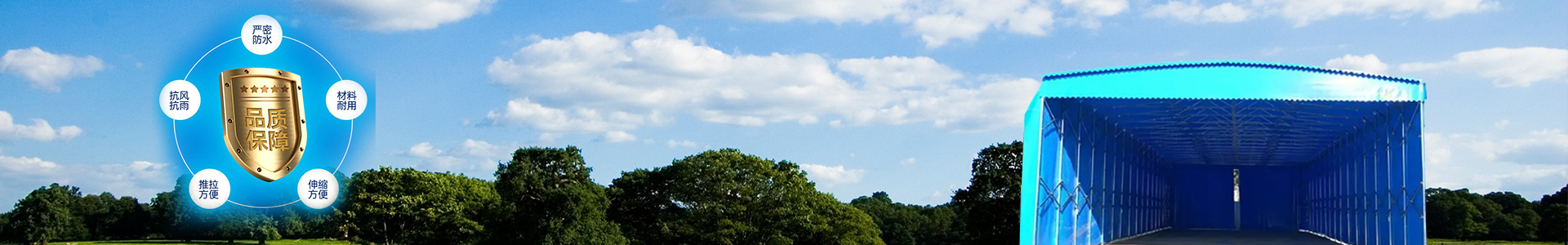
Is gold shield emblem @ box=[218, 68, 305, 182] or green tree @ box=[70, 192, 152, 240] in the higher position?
gold shield emblem @ box=[218, 68, 305, 182]

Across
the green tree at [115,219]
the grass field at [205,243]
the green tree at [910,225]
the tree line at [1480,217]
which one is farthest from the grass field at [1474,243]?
the green tree at [115,219]

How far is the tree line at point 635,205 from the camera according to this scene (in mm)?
45375

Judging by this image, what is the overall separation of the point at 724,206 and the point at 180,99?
28.0 meters

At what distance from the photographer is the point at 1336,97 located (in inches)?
809

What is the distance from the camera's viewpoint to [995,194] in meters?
46.4

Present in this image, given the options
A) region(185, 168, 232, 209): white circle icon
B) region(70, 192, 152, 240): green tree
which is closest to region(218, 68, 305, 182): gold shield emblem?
region(185, 168, 232, 209): white circle icon

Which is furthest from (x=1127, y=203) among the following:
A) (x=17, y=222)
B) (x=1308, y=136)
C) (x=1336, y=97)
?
(x=17, y=222)

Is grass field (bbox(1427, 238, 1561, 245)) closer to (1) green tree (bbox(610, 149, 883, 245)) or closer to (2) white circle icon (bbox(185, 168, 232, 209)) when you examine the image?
(1) green tree (bbox(610, 149, 883, 245))

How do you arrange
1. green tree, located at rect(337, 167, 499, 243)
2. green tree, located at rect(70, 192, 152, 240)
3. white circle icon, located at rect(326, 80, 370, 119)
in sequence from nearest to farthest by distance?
1. white circle icon, located at rect(326, 80, 370, 119)
2. green tree, located at rect(337, 167, 499, 243)
3. green tree, located at rect(70, 192, 152, 240)

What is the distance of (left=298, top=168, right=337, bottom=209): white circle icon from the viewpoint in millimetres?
20469

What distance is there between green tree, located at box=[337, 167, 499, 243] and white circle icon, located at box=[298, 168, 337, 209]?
1265 inches

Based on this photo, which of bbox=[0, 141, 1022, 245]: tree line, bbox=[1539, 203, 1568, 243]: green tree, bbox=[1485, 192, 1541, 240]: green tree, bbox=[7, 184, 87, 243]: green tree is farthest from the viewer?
bbox=[1485, 192, 1541, 240]: green tree

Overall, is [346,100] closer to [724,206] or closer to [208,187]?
[208,187]

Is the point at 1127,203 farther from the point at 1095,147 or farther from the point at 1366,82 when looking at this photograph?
the point at 1366,82
